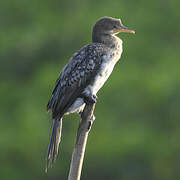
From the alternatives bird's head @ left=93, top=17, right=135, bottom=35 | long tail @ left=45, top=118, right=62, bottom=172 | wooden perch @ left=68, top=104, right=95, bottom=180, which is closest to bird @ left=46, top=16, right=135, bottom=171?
long tail @ left=45, top=118, right=62, bottom=172

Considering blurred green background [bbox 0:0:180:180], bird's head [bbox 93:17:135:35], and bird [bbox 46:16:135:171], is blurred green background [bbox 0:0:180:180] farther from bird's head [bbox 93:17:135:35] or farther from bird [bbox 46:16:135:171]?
bird [bbox 46:16:135:171]

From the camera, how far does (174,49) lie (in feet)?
48.1

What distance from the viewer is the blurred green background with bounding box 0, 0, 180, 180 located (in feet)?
38.9

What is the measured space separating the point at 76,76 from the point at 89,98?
0.36 m

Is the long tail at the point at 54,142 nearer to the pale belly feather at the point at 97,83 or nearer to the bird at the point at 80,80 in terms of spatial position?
the bird at the point at 80,80

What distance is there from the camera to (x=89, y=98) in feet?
15.0

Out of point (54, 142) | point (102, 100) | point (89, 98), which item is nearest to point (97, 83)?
point (89, 98)

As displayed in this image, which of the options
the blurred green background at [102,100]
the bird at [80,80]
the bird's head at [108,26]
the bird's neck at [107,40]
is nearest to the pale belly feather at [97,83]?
the bird at [80,80]

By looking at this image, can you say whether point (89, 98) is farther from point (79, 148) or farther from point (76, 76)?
point (79, 148)

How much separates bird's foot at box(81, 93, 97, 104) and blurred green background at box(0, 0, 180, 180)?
21.9ft

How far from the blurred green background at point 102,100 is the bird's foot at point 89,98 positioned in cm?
667

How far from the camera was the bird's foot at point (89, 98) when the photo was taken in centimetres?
439

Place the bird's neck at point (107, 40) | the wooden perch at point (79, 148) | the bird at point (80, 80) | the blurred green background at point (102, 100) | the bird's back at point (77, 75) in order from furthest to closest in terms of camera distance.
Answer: the blurred green background at point (102, 100) → the bird's neck at point (107, 40) → the bird's back at point (77, 75) → the bird at point (80, 80) → the wooden perch at point (79, 148)

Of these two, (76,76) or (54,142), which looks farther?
(76,76)
